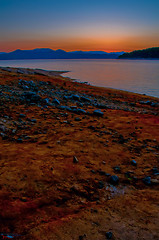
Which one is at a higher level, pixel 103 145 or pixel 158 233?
pixel 103 145

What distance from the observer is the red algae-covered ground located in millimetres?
2617

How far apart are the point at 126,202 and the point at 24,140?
407 centimetres

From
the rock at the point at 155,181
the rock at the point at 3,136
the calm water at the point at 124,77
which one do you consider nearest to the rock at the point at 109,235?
the rock at the point at 155,181

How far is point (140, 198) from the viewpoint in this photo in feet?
11.6

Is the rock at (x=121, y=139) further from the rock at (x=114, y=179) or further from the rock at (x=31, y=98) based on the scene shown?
the rock at (x=31, y=98)

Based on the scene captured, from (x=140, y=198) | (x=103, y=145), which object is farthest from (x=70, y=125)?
(x=140, y=198)

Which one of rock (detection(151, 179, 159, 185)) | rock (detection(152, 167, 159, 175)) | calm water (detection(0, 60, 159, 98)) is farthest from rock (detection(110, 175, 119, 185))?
calm water (detection(0, 60, 159, 98))

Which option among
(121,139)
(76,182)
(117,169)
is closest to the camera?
(76,182)

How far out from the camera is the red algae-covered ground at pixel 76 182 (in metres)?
2.62

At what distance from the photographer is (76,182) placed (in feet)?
12.5

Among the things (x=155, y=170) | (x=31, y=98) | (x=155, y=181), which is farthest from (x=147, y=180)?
(x=31, y=98)

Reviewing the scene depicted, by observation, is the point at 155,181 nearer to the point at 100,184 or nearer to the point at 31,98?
the point at 100,184

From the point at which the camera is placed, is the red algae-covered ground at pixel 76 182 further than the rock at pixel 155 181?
No

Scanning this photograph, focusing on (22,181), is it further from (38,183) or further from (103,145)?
(103,145)
